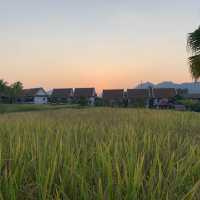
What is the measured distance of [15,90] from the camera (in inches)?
3233

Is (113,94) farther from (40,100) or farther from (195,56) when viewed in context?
(195,56)

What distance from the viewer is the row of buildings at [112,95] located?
78.1 meters

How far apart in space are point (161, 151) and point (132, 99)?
75649 millimetres

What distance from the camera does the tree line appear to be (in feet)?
257

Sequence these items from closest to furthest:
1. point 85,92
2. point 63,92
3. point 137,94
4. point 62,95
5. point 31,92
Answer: point 137,94, point 85,92, point 62,95, point 63,92, point 31,92

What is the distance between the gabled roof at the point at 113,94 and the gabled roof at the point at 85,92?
299 centimetres

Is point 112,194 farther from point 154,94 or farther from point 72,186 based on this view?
point 154,94

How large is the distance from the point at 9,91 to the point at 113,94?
2238cm

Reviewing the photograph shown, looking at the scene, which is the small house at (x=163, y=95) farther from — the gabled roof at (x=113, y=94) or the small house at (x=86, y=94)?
the small house at (x=86, y=94)

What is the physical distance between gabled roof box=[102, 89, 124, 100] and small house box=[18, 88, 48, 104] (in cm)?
1797

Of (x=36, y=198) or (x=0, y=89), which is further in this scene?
(x=0, y=89)

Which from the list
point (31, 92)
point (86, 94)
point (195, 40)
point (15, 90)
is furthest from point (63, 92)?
point (195, 40)

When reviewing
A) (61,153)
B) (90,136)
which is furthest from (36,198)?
(90,136)

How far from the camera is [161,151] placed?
454 cm
